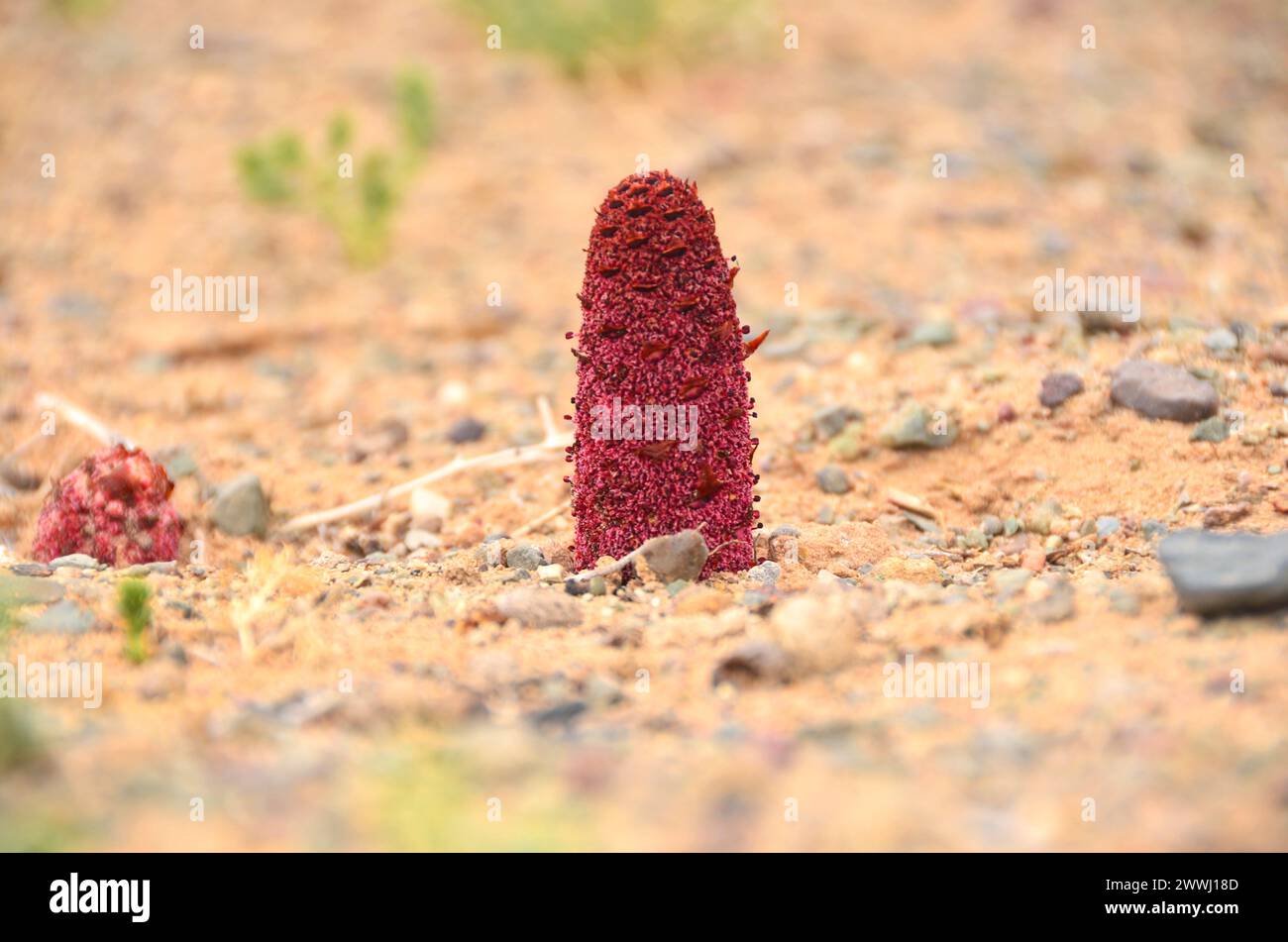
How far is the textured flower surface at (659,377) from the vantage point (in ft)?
14.1

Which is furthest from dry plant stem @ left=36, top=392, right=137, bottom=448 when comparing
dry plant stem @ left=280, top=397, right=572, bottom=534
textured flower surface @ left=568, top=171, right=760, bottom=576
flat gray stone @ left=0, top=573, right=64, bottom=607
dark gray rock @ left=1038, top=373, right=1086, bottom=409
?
dark gray rock @ left=1038, top=373, right=1086, bottom=409

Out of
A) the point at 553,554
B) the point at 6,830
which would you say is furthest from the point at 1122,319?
the point at 6,830

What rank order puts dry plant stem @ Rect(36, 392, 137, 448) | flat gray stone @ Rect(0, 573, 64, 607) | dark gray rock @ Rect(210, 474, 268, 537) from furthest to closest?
dry plant stem @ Rect(36, 392, 137, 448) → dark gray rock @ Rect(210, 474, 268, 537) → flat gray stone @ Rect(0, 573, 64, 607)

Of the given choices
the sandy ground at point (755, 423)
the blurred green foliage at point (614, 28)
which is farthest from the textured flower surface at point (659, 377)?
the blurred green foliage at point (614, 28)

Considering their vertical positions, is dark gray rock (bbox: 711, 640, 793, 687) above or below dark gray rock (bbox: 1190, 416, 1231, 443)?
below

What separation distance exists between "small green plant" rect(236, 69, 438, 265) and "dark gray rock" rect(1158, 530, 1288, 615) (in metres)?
6.15

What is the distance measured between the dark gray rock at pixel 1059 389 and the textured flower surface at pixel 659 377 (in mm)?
1772

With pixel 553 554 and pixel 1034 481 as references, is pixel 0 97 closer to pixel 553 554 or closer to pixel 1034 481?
pixel 553 554

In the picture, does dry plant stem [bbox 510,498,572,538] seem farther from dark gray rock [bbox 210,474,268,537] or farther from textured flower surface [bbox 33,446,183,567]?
textured flower surface [bbox 33,446,183,567]

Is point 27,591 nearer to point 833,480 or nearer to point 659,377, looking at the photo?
point 659,377

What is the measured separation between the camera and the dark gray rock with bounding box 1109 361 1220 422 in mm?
5328

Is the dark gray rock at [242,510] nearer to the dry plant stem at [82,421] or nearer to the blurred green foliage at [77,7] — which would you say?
the dry plant stem at [82,421]

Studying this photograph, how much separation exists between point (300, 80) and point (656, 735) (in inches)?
361

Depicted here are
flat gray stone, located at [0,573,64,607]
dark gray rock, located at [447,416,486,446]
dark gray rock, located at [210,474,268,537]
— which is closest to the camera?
flat gray stone, located at [0,573,64,607]
